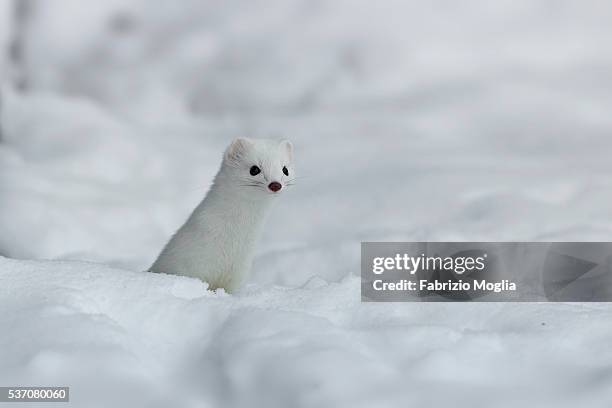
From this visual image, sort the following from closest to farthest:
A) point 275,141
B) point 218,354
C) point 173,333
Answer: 1. point 218,354
2. point 173,333
3. point 275,141

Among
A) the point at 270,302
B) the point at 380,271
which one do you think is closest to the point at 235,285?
the point at 380,271

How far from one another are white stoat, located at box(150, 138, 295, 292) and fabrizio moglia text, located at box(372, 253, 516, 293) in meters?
1.01

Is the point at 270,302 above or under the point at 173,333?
above

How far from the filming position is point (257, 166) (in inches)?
214

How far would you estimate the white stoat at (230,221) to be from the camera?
5.18 meters

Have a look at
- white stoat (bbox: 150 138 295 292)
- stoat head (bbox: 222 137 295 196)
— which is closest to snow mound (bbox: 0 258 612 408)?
white stoat (bbox: 150 138 295 292)

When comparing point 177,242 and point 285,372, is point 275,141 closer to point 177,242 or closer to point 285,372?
point 177,242

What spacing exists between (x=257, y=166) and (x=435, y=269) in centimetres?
257

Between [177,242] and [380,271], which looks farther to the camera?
[380,271]

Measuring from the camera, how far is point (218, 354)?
10.4ft

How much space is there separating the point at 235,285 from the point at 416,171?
12.8m

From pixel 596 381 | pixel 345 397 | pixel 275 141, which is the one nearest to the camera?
pixel 345 397

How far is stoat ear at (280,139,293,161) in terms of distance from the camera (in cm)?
576

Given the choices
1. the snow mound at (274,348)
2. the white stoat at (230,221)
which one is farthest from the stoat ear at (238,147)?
the snow mound at (274,348)
